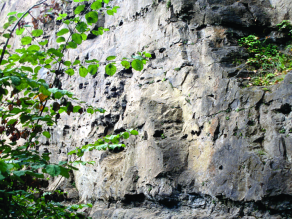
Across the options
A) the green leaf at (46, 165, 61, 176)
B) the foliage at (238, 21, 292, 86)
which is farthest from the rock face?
the green leaf at (46, 165, 61, 176)

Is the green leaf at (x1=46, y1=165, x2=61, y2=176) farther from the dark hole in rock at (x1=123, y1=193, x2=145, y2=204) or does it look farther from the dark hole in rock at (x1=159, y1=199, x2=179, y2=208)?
the dark hole in rock at (x1=123, y1=193, x2=145, y2=204)

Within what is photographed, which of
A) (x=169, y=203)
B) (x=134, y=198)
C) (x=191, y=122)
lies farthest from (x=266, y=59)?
(x=134, y=198)

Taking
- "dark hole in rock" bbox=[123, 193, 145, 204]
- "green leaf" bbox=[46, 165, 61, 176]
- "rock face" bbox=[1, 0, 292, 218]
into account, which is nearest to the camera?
"green leaf" bbox=[46, 165, 61, 176]

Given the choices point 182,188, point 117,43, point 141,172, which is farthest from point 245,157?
point 117,43

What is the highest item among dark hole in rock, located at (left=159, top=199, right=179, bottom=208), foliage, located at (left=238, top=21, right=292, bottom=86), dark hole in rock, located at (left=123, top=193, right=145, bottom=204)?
foliage, located at (left=238, top=21, right=292, bottom=86)

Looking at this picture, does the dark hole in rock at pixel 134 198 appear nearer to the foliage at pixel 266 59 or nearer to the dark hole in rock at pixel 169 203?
the dark hole in rock at pixel 169 203

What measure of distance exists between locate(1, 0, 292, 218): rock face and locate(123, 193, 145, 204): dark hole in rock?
3 cm

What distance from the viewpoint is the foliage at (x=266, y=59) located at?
20.9 feet

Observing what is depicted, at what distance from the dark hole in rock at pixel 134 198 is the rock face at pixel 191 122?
0.03m

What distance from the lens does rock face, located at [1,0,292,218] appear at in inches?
208

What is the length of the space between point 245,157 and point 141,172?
9.85 feet

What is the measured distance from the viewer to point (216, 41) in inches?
A: 292

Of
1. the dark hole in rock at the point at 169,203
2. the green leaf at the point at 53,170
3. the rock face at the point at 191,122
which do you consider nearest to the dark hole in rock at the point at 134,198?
the rock face at the point at 191,122

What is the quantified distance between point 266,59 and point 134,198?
539cm
